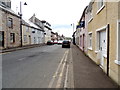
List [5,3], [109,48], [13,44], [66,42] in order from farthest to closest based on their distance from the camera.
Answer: [66,42] → [5,3] → [13,44] → [109,48]

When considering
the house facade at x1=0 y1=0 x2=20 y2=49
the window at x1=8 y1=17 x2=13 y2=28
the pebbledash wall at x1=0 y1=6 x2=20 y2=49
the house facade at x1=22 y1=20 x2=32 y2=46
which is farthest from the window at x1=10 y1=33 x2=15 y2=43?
the house facade at x1=22 y1=20 x2=32 y2=46

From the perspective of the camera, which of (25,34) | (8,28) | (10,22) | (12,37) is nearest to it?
(8,28)

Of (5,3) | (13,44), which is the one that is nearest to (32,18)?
(5,3)

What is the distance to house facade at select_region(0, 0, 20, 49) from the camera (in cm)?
2495

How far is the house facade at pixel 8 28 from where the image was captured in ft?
81.9

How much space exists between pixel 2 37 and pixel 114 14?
22372 millimetres

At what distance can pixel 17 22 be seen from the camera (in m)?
31.7

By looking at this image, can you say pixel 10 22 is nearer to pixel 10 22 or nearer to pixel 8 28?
pixel 10 22

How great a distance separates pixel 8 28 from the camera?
2703cm

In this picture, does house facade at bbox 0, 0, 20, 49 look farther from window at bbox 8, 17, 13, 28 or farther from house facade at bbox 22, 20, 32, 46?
house facade at bbox 22, 20, 32, 46

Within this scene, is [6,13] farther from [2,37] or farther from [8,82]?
[8,82]

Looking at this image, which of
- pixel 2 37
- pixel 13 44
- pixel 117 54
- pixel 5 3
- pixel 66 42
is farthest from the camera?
pixel 66 42

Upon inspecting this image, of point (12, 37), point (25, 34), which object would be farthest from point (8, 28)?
point (25, 34)

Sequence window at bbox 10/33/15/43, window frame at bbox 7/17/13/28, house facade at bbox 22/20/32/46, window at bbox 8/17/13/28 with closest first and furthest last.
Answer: window frame at bbox 7/17/13/28 < window at bbox 8/17/13/28 < window at bbox 10/33/15/43 < house facade at bbox 22/20/32/46
